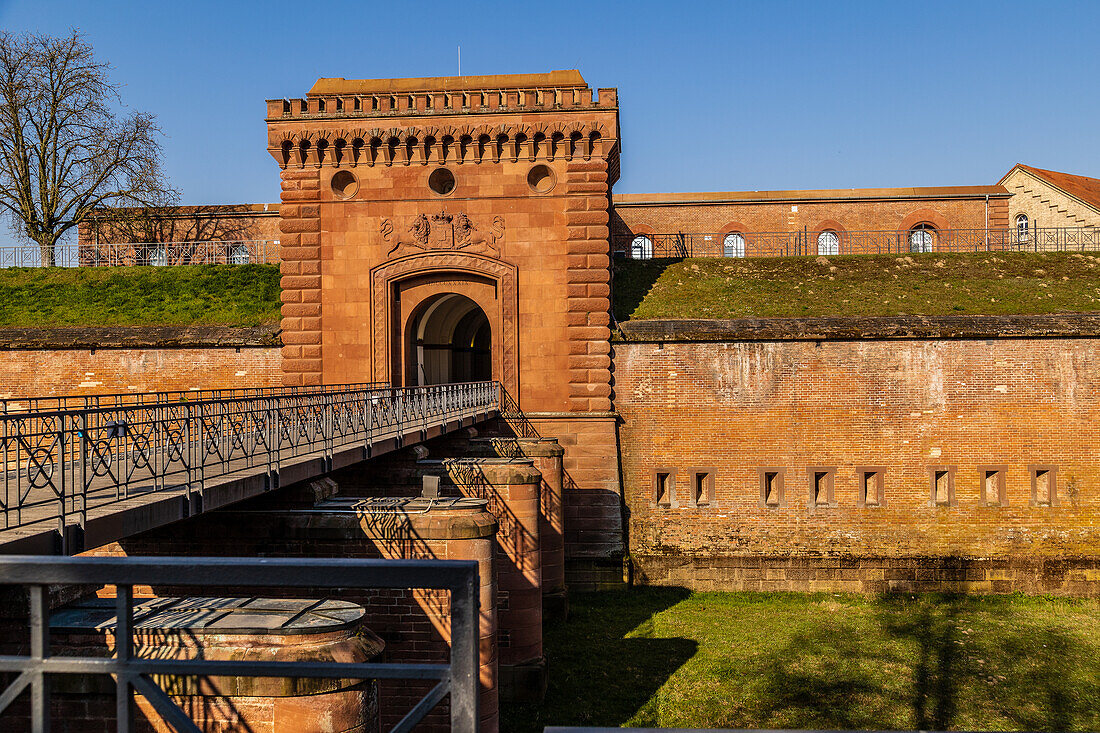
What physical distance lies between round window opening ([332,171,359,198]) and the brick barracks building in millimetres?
103

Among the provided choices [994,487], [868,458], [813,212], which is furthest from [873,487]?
[813,212]

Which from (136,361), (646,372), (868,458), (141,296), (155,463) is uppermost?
(141,296)

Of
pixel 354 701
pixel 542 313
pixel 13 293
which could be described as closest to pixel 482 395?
pixel 542 313

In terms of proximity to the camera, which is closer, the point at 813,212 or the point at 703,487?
the point at 703,487

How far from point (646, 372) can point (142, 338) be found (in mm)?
13069

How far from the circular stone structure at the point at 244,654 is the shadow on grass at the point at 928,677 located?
801cm

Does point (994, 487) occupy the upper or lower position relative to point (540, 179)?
lower

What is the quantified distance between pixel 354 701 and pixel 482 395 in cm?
1380

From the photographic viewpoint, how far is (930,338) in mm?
21141

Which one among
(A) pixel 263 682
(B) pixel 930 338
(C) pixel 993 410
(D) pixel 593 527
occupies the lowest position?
(D) pixel 593 527

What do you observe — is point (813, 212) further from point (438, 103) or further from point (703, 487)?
point (438, 103)

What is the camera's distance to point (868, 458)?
21.0 m

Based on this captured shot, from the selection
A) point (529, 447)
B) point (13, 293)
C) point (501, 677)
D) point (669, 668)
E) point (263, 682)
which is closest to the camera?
point (263, 682)

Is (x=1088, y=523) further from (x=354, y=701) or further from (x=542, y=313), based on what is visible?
(x=354, y=701)
